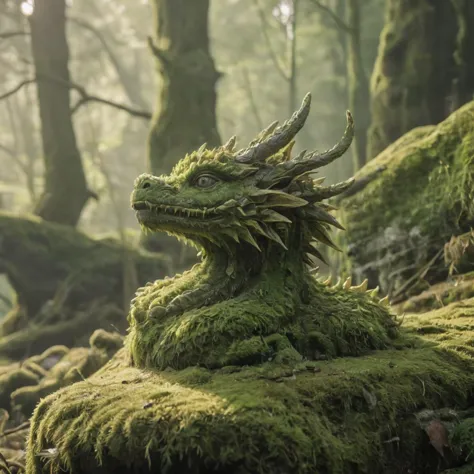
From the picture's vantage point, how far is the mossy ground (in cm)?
285

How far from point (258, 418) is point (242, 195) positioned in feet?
6.11

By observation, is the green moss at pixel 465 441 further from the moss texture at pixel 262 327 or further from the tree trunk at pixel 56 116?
the tree trunk at pixel 56 116

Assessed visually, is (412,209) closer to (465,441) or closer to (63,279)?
(465,441)

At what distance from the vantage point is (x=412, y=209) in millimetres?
7879

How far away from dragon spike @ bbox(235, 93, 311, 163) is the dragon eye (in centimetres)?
26

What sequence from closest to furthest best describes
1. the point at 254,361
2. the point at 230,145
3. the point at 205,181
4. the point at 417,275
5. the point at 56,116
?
the point at 254,361
the point at 205,181
the point at 230,145
the point at 417,275
the point at 56,116

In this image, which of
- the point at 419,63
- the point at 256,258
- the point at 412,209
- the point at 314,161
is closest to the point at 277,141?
the point at 314,161

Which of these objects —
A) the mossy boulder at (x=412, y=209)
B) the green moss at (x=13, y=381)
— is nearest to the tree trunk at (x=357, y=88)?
the mossy boulder at (x=412, y=209)

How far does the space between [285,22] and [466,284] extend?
25.9 meters

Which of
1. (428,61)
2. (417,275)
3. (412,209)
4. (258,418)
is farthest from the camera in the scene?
(428,61)

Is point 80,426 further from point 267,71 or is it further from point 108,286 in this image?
point 267,71

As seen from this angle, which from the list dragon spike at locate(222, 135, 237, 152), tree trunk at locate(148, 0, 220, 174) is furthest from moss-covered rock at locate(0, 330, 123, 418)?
tree trunk at locate(148, 0, 220, 174)

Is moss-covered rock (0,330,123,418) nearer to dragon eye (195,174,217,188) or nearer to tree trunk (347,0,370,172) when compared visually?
dragon eye (195,174,217,188)

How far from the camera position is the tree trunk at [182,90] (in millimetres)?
13461
